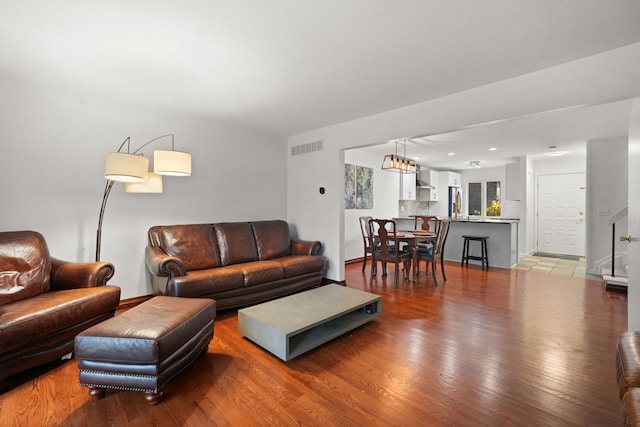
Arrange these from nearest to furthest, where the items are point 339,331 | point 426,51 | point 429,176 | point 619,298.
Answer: point 426,51, point 339,331, point 619,298, point 429,176

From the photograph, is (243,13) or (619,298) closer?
(243,13)

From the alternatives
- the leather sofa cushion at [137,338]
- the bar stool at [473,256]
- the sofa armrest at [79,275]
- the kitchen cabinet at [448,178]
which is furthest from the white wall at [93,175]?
the kitchen cabinet at [448,178]

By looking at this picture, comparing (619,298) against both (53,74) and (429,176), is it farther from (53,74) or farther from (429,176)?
(53,74)

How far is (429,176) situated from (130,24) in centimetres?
747

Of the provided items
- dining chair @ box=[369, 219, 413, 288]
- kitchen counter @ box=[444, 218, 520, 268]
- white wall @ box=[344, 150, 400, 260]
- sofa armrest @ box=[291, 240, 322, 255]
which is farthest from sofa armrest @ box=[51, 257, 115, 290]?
kitchen counter @ box=[444, 218, 520, 268]

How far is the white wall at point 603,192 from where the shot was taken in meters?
4.87

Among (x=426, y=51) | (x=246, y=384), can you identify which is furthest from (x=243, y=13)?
(x=246, y=384)

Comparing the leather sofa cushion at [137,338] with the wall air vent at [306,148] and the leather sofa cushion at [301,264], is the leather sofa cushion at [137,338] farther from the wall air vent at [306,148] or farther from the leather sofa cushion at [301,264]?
the wall air vent at [306,148]

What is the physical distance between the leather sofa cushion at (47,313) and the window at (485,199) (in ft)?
29.9

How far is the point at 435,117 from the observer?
3.33 meters

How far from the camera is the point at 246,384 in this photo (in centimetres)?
199

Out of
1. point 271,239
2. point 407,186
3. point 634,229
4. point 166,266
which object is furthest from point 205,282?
point 407,186

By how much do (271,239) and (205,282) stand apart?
1.47 m

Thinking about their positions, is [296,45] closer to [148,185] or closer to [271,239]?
[148,185]
